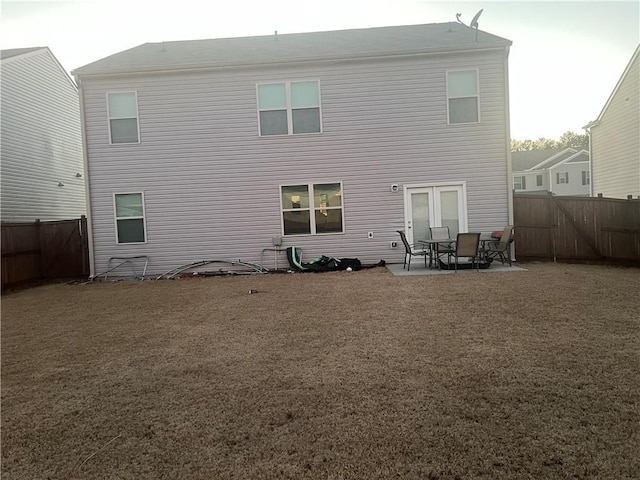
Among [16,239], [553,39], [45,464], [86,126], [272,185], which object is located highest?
[553,39]

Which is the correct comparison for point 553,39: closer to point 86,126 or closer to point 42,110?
point 86,126

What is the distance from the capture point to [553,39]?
392 inches

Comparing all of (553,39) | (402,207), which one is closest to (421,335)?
(402,207)

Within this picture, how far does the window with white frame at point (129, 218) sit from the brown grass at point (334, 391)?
4786 mm

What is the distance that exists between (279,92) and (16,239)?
714 cm

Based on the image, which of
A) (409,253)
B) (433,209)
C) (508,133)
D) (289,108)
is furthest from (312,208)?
(508,133)

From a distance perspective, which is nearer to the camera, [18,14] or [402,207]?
[18,14]

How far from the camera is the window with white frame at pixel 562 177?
31.9m

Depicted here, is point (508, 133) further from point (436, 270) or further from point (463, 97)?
point (436, 270)

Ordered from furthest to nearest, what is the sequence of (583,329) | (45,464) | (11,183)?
(11,183)
(583,329)
(45,464)

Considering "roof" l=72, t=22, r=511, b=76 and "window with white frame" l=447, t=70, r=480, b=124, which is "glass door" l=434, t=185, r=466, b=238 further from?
"roof" l=72, t=22, r=511, b=76

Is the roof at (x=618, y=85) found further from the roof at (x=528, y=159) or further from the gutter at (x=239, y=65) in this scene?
the roof at (x=528, y=159)

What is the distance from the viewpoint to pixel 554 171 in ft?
105

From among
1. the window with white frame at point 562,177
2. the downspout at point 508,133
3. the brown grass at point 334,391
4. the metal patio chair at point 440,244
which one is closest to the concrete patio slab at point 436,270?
the metal patio chair at point 440,244
